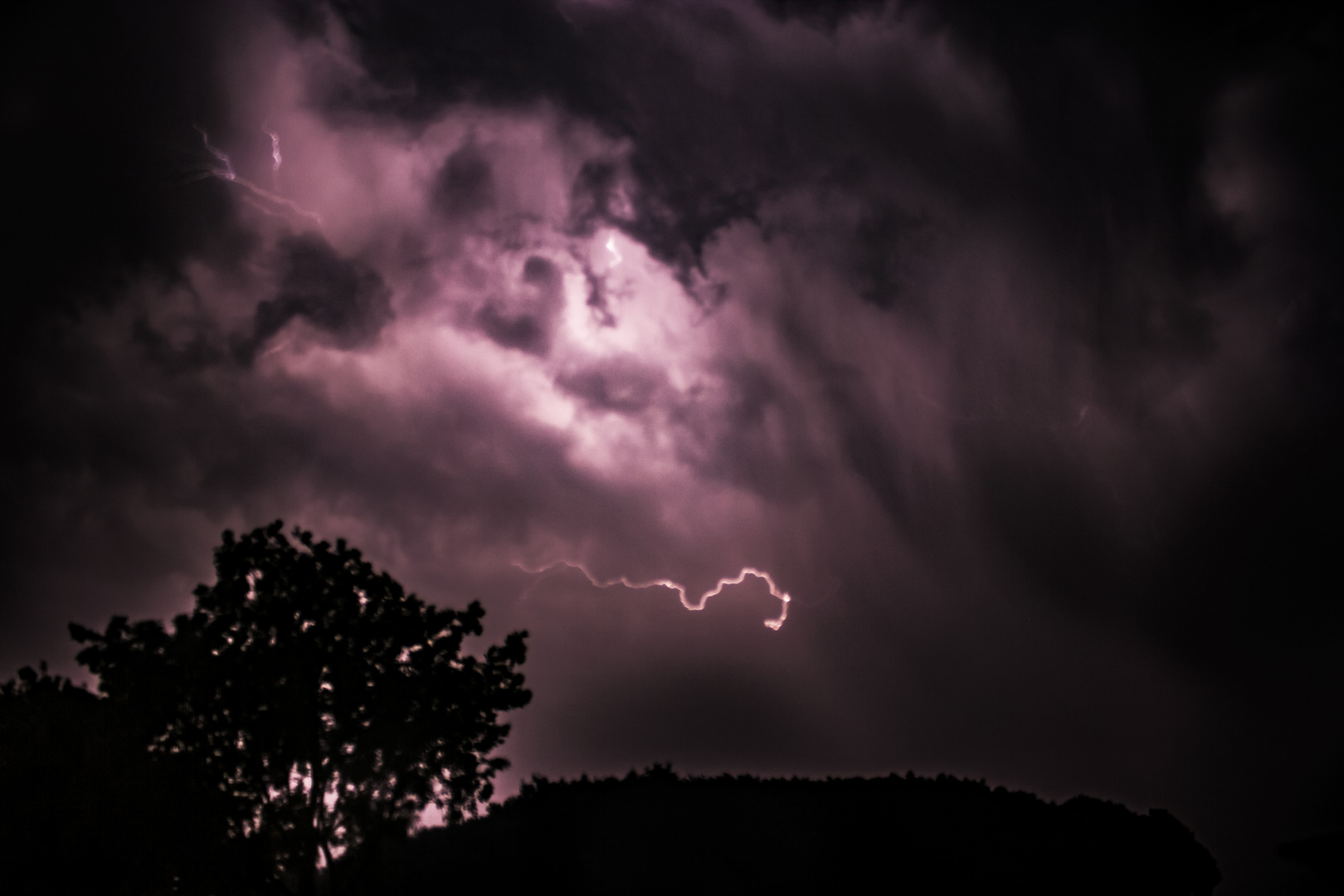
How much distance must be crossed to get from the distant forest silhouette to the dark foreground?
73 millimetres

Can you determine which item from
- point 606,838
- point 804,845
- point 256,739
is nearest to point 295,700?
point 256,739

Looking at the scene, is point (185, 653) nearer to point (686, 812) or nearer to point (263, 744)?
point (263, 744)

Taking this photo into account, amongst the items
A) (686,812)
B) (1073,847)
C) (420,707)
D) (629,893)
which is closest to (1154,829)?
(1073,847)

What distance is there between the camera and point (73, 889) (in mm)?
21172

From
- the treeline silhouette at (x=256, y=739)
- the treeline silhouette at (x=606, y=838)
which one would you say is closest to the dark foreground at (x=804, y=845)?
the treeline silhouette at (x=606, y=838)

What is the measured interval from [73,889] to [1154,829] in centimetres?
3282

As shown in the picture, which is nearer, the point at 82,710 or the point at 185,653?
the point at 185,653

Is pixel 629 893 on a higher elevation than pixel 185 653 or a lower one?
lower

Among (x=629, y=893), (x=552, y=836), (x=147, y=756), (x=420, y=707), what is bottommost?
(x=629, y=893)

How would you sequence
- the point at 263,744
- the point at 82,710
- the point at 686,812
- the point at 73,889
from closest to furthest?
the point at 263,744 < the point at 73,889 < the point at 82,710 < the point at 686,812

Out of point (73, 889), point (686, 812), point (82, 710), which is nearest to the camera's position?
point (73, 889)

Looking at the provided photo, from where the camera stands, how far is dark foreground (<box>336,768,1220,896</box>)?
21.8 meters

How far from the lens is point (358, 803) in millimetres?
19188

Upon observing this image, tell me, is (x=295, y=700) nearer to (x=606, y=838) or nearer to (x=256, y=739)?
(x=256, y=739)
